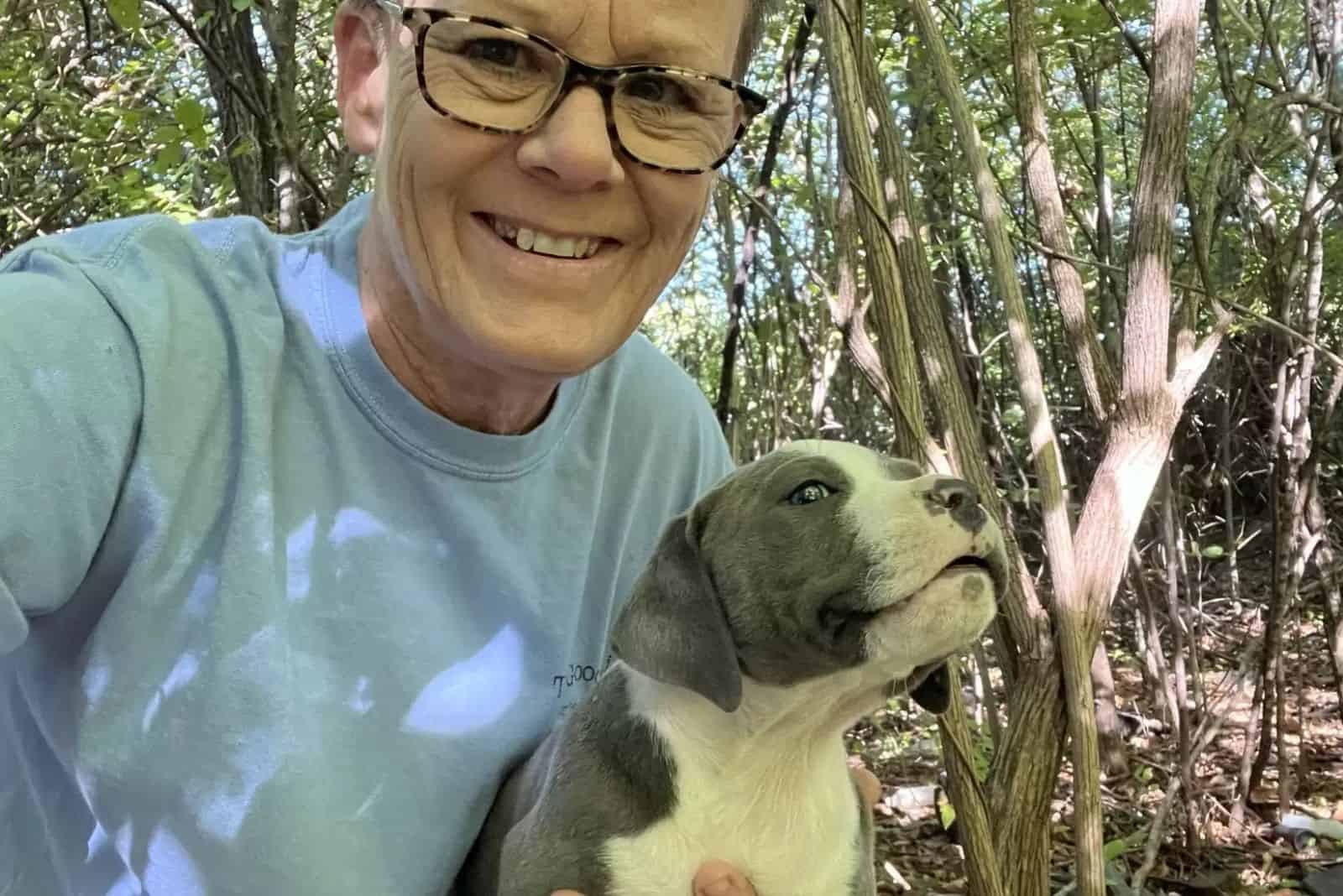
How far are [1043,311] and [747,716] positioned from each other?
4212 mm

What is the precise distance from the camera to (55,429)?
118cm

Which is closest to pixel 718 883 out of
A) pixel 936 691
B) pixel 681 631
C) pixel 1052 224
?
pixel 681 631

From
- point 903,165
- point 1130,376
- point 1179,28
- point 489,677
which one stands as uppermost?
point 1179,28

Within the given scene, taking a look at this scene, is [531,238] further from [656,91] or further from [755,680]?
[755,680]

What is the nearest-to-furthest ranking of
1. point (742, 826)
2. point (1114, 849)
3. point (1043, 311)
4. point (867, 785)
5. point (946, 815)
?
point (742, 826) → point (867, 785) → point (1114, 849) → point (946, 815) → point (1043, 311)

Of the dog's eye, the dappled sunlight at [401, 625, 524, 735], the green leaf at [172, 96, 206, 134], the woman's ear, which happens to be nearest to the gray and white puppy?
the dog's eye

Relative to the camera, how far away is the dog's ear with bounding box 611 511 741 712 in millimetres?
1505

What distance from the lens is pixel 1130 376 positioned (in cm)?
222

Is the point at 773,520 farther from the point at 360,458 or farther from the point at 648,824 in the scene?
the point at 360,458

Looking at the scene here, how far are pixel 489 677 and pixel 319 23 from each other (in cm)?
379

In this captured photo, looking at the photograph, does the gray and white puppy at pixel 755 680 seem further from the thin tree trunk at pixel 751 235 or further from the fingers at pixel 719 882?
the thin tree trunk at pixel 751 235

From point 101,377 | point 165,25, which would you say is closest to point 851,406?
point 165,25

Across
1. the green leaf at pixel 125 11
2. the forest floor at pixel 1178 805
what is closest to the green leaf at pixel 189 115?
the green leaf at pixel 125 11

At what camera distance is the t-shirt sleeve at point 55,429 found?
44.9 inches
